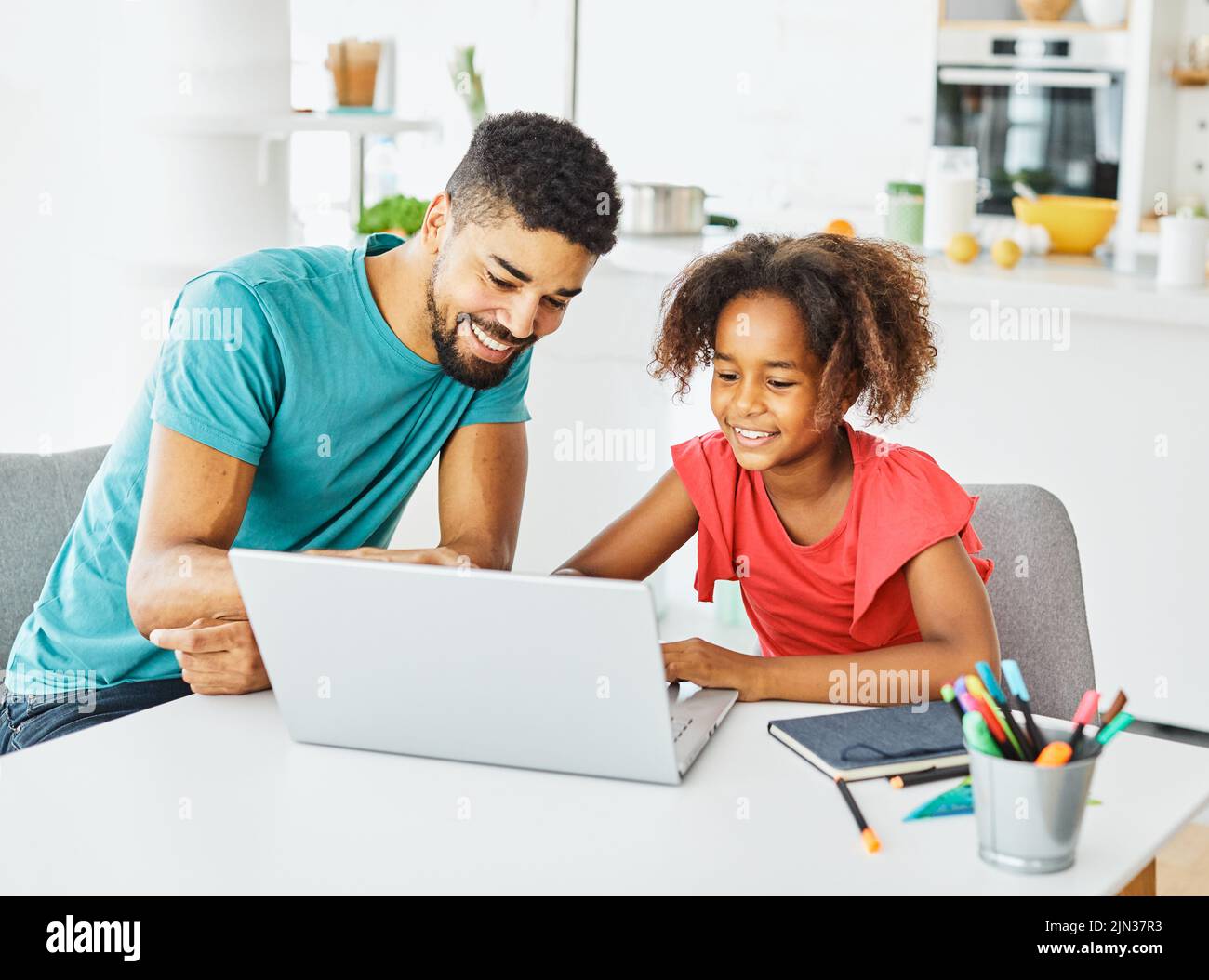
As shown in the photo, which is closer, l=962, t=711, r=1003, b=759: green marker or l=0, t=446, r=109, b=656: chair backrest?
l=962, t=711, r=1003, b=759: green marker

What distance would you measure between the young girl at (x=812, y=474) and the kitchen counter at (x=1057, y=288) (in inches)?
36.5

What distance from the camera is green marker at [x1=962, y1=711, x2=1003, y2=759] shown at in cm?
95

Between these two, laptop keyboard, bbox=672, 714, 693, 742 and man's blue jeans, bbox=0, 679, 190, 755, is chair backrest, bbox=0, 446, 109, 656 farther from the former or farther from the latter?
laptop keyboard, bbox=672, 714, 693, 742

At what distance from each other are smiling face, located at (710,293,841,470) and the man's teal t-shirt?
13.6 inches

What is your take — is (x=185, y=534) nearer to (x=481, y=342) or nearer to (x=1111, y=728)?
(x=481, y=342)

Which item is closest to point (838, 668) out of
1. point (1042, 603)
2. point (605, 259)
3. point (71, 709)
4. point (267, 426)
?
point (1042, 603)

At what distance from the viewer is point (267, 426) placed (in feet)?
4.91

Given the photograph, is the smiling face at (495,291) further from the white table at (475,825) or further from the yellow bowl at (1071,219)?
the yellow bowl at (1071,219)

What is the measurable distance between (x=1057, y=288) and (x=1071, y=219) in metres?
0.73

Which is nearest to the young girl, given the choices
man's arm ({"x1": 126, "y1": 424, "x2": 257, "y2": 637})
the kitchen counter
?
man's arm ({"x1": 126, "y1": 424, "x2": 257, "y2": 637})

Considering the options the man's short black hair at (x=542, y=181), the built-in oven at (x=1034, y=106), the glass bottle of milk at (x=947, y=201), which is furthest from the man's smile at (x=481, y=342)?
the built-in oven at (x=1034, y=106)
